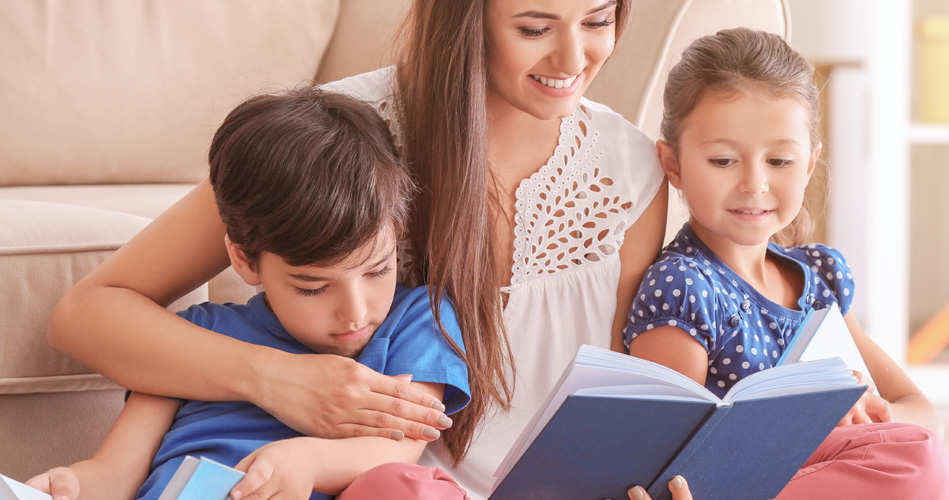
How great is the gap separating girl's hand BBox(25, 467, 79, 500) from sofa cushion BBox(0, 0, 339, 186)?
944 mm

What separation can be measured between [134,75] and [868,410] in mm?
1344

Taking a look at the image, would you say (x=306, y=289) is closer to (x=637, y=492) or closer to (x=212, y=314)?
(x=212, y=314)

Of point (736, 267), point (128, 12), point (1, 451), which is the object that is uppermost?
point (128, 12)

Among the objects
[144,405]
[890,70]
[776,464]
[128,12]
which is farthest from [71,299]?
[890,70]

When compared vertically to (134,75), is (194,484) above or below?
below

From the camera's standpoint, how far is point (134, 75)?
1755mm

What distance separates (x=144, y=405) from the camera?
40.7 inches

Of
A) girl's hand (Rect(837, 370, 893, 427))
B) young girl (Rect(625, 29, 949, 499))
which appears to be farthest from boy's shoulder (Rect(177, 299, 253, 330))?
girl's hand (Rect(837, 370, 893, 427))

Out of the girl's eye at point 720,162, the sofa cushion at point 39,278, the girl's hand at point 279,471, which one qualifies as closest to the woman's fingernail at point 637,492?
the girl's hand at point 279,471

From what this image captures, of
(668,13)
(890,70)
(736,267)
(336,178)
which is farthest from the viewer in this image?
(890,70)

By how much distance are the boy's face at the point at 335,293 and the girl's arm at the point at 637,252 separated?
1.14 feet

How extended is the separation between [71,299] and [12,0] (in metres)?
0.89

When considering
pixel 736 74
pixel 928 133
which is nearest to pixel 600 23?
pixel 736 74

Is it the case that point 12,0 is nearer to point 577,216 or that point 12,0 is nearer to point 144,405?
point 144,405
